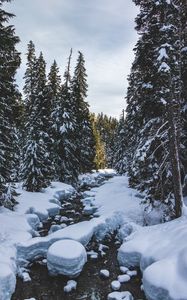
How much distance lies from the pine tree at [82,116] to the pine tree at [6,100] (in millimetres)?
17315

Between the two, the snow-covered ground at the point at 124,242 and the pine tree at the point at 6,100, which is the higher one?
the pine tree at the point at 6,100

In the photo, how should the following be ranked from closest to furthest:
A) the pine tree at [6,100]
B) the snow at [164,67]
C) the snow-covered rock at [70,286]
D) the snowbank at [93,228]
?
1. the snow-covered rock at [70,286]
2. the snowbank at [93,228]
3. the snow at [164,67]
4. the pine tree at [6,100]

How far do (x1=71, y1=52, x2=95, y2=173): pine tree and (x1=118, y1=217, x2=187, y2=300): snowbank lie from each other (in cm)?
2207

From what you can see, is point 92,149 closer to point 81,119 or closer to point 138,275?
point 81,119

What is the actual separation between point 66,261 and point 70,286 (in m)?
0.79

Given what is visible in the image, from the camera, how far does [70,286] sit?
9.55m

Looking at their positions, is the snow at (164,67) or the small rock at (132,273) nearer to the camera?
the small rock at (132,273)

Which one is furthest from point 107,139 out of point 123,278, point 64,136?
point 123,278

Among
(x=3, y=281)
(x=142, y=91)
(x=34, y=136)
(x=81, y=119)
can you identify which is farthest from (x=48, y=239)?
(x=81, y=119)

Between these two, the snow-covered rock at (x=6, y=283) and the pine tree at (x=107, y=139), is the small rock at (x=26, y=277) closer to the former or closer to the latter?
the snow-covered rock at (x=6, y=283)

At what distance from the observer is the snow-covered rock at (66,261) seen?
33.0 feet

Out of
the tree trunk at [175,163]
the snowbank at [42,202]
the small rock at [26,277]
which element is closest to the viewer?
the small rock at [26,277]

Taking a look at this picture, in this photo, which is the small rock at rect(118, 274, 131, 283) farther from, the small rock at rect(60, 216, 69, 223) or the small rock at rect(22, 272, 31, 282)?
the small rock at rect(60, 216, 69, 223)

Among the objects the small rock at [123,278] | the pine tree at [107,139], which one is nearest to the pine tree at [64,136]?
the small rock at [123,278]
